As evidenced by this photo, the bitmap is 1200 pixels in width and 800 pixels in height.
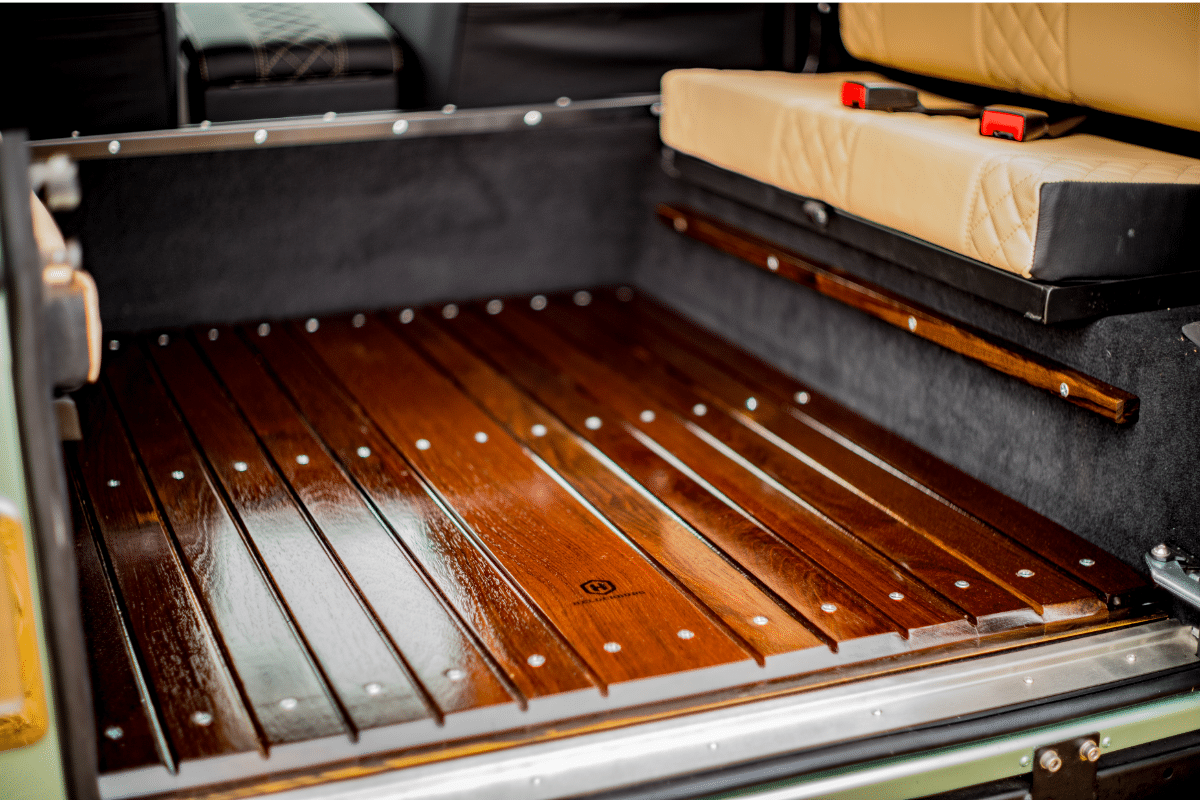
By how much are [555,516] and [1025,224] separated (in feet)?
2.39

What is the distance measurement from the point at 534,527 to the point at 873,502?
1.63 feet

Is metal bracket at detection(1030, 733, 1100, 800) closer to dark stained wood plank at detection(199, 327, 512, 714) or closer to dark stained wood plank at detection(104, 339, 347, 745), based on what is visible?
dark stained wood plank at detection(199, 327, 512, 714)

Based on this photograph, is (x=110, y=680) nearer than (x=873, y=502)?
Yes

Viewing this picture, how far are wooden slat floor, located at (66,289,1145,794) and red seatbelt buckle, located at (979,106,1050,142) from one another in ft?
1.66

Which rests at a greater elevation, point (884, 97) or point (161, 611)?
point (884, 97)

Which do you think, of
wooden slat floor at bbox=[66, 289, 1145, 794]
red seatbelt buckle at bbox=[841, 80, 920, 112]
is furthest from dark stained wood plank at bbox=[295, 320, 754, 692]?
red seatbelt buckle at bbox=[841, 80, 920, 112]

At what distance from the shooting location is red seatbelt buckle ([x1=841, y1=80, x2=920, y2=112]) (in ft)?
6.10

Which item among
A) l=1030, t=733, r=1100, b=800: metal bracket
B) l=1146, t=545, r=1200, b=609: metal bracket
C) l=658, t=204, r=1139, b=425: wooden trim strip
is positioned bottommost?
l=1030, t=733, r=1100, b=800: metal bracket

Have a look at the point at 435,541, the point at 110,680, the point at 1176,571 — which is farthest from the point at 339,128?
the point at 1176,571

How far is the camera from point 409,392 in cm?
209

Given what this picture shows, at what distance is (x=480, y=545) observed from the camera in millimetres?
1568

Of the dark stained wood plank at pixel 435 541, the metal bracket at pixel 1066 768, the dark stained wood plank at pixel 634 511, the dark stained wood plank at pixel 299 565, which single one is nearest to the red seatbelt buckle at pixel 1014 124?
the dark stained wood plank at pixel 634 511

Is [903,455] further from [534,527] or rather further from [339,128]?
[339,128]

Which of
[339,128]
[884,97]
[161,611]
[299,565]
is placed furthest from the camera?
[339,128]
